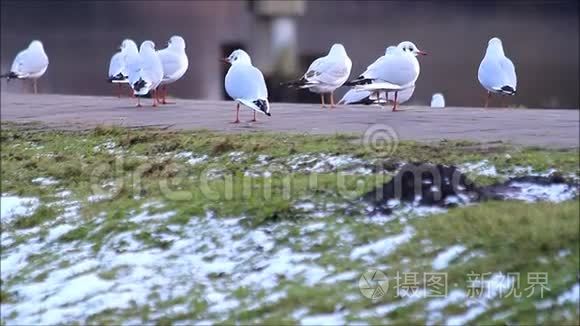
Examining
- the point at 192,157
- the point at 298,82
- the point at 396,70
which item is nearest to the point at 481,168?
the point at 192,157

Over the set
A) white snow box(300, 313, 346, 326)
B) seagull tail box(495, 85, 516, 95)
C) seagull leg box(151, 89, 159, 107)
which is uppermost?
seagull tail box(495, 85, 516, 95)

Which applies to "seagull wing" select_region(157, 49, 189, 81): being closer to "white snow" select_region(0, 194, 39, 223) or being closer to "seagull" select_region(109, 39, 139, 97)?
"seagull" select_region(109, 39, 139, 97)

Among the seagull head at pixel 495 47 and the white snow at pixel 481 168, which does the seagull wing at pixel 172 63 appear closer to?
the seagull head at pixel 495 47

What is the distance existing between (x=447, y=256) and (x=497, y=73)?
13.2ft

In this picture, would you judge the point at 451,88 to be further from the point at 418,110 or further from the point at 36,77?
the point at 36,77

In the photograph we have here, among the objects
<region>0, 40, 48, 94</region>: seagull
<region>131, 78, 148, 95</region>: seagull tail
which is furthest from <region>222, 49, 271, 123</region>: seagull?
<region>0, 40, 48, 94</region>: seagull

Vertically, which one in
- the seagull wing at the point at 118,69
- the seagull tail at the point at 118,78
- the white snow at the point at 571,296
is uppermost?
the seagull wing at the point at 118,69

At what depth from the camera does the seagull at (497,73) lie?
27.2ft

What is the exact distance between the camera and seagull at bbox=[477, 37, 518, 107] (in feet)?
27.2

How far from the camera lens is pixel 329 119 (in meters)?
7.85

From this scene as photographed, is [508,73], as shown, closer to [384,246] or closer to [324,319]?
[384,246]

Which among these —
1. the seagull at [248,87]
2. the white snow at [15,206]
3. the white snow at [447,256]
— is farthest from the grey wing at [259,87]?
the white snow at [447,256]

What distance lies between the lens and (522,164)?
18.5ft

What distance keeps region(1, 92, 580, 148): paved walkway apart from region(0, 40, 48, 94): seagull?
147cm
